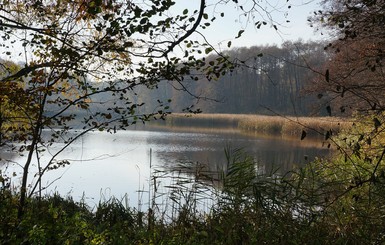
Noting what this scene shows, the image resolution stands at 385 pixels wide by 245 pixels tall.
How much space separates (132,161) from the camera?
49.5ft

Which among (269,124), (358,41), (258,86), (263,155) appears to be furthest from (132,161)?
(258,86)

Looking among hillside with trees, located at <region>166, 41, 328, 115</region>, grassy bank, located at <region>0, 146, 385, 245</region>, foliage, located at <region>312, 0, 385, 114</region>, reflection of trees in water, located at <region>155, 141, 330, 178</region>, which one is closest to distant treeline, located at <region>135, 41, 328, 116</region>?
hillside with trees, located at <region>166, 41, 328, 115</region>

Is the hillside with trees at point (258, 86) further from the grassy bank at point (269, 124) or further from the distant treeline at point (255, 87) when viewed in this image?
the grassy bank at point (269, 124)

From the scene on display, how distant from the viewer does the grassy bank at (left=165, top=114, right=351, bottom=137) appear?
19.4m

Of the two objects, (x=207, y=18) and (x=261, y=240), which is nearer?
(x=207, y=18)

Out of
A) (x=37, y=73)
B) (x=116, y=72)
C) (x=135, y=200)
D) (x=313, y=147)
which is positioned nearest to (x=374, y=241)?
(x=116, y=72)

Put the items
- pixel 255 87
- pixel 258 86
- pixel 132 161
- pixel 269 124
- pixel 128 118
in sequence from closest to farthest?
pixel 128 118
pixel 132 161
pixel 269 124
pixel 255 87
pixel 258 86

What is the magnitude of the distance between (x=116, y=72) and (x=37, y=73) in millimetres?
800

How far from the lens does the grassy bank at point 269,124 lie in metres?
19.4

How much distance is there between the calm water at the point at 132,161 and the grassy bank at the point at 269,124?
42.6 inches

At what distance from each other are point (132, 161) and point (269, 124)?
13.7 metres

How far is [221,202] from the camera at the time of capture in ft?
16.2

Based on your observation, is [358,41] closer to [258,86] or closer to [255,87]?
[255,87]

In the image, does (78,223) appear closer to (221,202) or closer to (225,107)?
(221,202)
